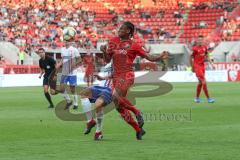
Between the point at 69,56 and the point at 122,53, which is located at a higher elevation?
the point at 122,53

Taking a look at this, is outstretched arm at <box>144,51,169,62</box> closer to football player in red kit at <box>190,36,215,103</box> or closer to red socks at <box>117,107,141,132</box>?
red socks at <box>117,107,141,132</box>

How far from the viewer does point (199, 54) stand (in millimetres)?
24000

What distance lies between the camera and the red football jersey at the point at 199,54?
2397 centimetres

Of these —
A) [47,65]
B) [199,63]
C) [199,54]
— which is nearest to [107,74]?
[47,65]

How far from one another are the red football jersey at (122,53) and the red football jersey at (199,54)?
38.5 feet

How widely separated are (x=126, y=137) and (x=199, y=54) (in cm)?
1140

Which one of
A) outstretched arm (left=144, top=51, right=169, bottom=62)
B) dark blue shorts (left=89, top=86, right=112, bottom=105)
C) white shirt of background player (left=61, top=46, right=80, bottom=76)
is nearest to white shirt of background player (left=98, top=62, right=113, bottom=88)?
dark blue shorts (left=89, top=86, right=112, bottom=105)

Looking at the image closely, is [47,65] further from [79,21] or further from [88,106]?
[79,21]

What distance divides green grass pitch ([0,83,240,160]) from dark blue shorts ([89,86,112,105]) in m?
0.75

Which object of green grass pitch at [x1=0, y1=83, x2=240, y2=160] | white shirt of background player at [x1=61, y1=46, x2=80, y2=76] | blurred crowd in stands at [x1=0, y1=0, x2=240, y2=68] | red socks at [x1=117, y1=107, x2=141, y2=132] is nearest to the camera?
green grass pitch at [x1=0, y1=83, x2=240, y2=160]

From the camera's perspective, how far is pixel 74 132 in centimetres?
1425

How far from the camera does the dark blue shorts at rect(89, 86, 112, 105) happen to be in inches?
490

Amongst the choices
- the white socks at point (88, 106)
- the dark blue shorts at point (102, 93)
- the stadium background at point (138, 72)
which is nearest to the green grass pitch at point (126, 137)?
the stadium background at point (138, 72)

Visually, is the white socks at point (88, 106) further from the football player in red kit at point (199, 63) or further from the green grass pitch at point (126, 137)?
the football player in red kit at point (199, 63)
